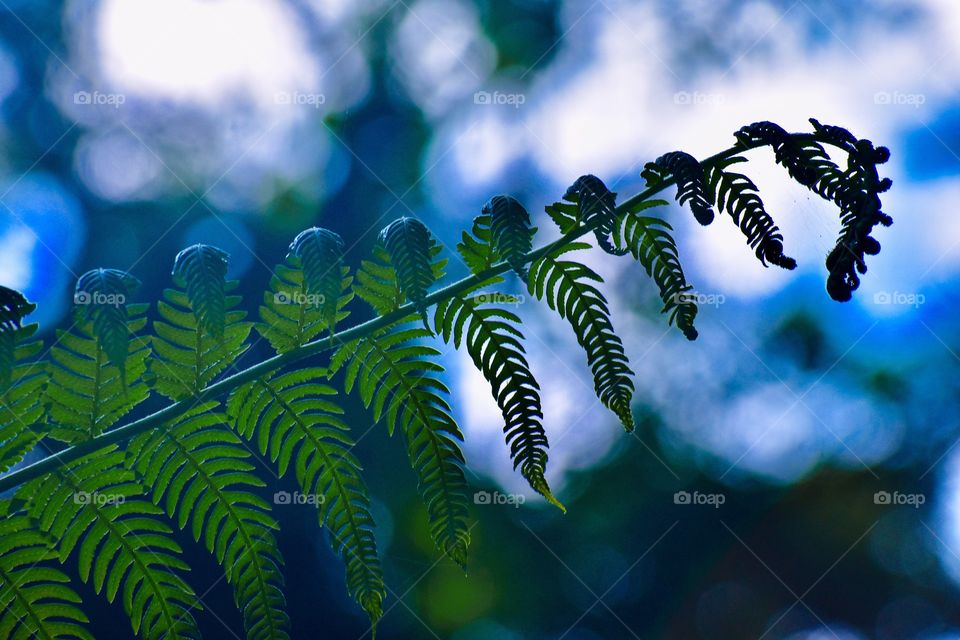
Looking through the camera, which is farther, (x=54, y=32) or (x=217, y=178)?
(x=54, y=32)

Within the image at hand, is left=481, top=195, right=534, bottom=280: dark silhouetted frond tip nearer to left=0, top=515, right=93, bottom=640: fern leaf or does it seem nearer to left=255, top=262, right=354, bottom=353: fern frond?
left=255, top=262, right=354, bottom=353: fern frond

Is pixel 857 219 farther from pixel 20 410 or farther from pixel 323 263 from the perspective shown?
pixel 20 410

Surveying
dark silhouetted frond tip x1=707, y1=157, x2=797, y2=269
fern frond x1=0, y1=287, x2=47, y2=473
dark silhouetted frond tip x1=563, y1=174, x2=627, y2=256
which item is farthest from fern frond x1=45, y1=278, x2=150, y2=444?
dark silhouetted frond tip x1=707, y1=157, x2=797, y2=269

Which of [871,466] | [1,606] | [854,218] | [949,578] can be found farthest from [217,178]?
[949,578]

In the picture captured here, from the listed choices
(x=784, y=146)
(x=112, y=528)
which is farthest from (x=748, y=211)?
(x=112, y=528)

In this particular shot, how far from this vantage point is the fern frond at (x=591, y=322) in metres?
0.65

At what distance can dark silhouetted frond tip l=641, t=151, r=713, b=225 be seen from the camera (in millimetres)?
569

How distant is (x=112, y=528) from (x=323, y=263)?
0.31 m

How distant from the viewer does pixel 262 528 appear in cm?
65

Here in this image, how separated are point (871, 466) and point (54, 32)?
411 centimetres

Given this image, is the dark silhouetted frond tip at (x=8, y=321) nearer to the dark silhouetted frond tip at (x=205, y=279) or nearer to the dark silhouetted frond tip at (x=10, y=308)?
the dark silhouetted frond tip at (x=10, y=308)

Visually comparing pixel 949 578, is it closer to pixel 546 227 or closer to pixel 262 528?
pixel 546 227

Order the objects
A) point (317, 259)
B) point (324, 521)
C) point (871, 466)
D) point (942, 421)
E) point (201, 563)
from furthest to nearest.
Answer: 1. point (942, 421)
2. point (871, 466)
3. point (201, 563)
4. point (324, 521)
5. point (317, 259)

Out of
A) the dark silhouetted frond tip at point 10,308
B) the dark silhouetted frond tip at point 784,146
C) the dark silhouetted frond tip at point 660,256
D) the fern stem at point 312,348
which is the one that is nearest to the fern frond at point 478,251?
the fern stem at point 312,348
